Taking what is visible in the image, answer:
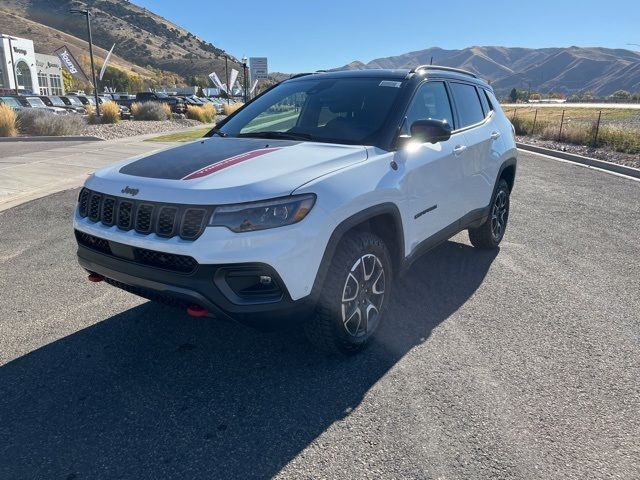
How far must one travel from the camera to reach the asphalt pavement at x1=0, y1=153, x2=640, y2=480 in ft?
7.91

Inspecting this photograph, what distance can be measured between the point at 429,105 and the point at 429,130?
2.35ft

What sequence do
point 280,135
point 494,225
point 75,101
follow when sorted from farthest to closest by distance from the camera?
point 75,101 → point 494,225 → point 280,135

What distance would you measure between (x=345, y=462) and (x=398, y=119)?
A: 2273mm

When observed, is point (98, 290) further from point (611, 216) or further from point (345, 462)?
point (611, 216)

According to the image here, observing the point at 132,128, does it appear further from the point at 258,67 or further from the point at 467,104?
the point at 258,67

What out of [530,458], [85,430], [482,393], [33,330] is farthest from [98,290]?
[530,458]

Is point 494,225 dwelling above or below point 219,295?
below

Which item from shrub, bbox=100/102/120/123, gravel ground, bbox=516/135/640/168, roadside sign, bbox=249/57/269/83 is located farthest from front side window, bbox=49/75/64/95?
gravel ground, bbox=516/135/640/168

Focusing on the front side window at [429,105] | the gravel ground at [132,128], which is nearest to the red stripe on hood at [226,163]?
the front side window at [429,105]

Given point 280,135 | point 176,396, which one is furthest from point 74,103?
point 176,396

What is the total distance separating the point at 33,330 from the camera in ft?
12.0

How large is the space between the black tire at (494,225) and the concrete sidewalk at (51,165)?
6.41 meters

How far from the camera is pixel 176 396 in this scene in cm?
290

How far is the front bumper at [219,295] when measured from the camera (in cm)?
261
